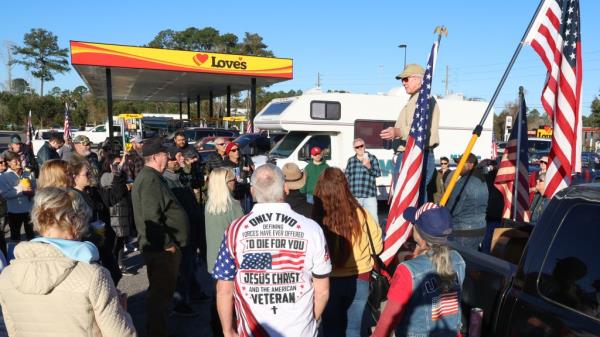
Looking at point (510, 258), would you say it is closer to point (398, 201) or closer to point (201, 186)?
point (398, 201)

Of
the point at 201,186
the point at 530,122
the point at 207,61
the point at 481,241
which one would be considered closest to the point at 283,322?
the point at 481,241

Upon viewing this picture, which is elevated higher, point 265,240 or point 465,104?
point 465,104

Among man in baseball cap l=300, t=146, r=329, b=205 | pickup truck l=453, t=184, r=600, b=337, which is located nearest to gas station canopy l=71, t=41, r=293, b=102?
man in baseball cap l=300, t=146, r=329, b=205

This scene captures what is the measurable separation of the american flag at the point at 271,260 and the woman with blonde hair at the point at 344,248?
3.54ft

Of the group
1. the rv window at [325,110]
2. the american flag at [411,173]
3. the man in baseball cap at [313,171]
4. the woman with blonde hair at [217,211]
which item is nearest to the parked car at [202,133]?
the rv window at [325,110]

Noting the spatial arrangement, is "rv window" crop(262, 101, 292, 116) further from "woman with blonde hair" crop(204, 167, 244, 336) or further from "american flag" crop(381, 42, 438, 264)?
"american flag" crop(381, 42, 438, 264)

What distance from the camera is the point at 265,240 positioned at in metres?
2.47

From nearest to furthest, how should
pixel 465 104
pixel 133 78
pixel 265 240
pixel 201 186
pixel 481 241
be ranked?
pixel 265 240 → pixel 481 241 → pixel 201 186 → pixel 465 104 → pixel 133 78

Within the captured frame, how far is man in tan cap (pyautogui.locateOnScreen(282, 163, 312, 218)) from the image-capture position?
13.9ft

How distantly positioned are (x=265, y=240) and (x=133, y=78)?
917 inches

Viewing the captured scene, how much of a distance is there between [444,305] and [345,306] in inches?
51.4

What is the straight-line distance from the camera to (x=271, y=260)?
2.48 m

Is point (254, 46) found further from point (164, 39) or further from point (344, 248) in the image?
point (344, 248)

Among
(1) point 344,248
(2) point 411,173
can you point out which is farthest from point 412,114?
(1) point 344,248
